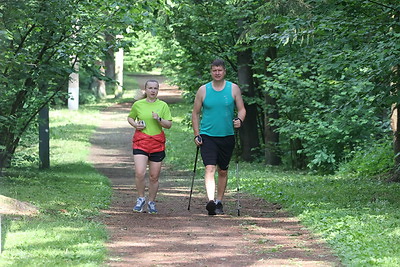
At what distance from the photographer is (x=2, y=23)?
12.6m

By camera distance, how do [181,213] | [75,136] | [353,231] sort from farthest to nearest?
[75,136]
[181,213]
[353,231]

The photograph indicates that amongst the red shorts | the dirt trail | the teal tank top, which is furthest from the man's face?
the dirt trail

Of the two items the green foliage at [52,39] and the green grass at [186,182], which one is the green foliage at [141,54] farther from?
the green foliage at [52,39]

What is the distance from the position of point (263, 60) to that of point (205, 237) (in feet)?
44.3

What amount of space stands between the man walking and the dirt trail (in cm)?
62

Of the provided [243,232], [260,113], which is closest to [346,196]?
[243,232]

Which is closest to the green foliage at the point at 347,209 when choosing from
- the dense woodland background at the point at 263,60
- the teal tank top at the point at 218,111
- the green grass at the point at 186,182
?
the green grass at the point at 186,182

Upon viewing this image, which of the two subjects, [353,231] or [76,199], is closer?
[353,231]

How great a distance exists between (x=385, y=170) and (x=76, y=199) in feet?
22.1

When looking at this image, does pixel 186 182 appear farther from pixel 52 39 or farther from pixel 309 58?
pixel 52 39

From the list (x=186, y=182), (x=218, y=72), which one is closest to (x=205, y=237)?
(x=218, y=72)

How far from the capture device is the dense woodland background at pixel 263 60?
36.9ft

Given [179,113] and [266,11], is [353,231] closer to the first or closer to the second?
[266,11]

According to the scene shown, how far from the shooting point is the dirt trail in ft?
25.2
